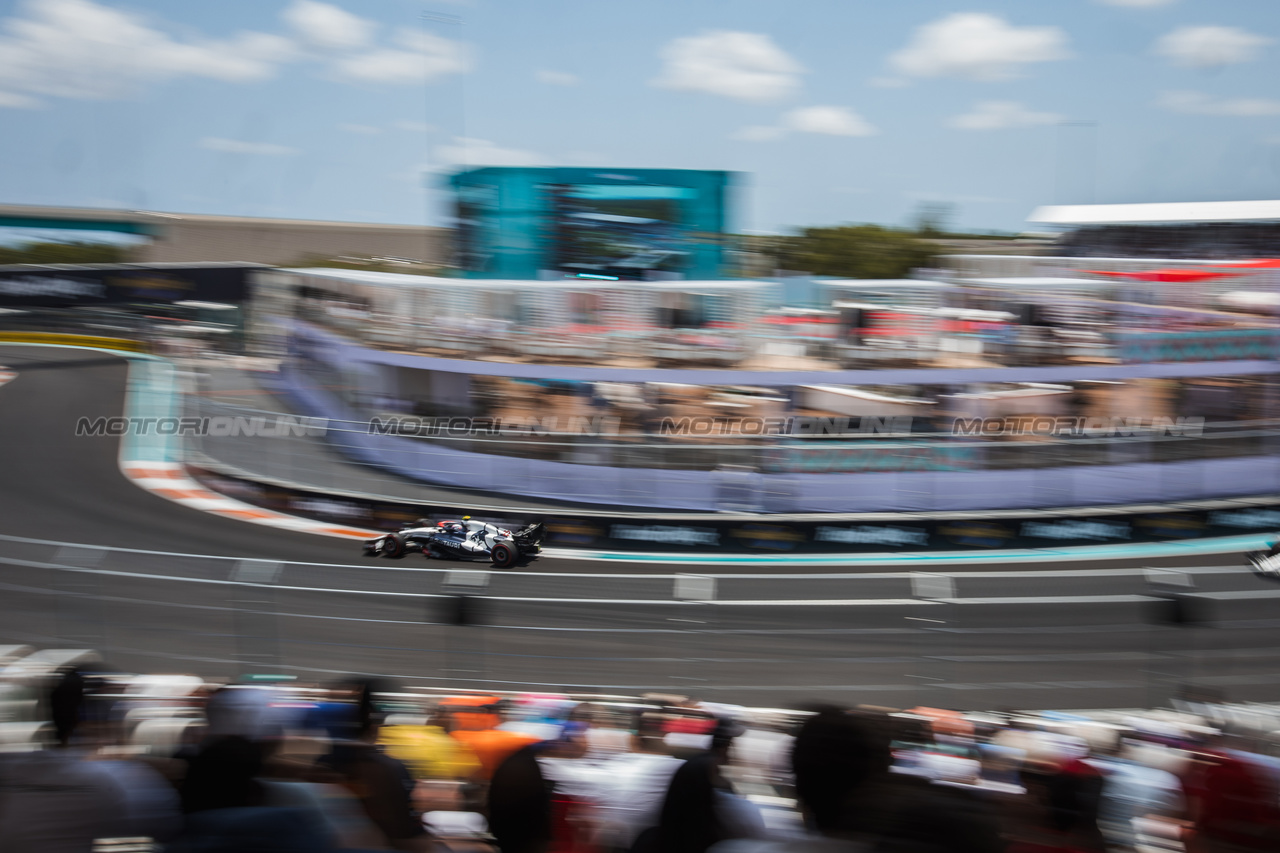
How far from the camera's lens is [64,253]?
2172 inches

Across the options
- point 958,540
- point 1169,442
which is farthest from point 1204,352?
point 958,540

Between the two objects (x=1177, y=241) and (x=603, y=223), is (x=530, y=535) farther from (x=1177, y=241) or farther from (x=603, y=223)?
(x=1177, y=241)

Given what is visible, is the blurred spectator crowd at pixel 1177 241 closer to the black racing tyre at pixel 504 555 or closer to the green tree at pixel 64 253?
the black racing tyre at pixel 504 555

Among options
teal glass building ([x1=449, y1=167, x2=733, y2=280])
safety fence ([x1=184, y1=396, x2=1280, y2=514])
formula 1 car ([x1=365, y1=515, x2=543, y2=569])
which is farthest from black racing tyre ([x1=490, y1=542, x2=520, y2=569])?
teal glass building ([x1=449, y1=167, x2=733, y2=280])

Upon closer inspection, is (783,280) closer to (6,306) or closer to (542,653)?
(542,653)

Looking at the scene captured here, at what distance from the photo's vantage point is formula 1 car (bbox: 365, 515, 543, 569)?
42.1 feet

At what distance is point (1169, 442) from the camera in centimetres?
1500
